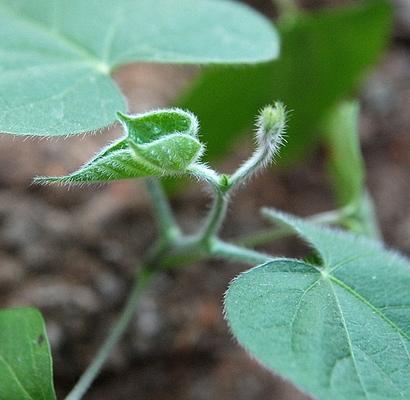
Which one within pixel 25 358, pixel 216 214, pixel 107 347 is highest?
pixel 216 214

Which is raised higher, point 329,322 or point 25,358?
point 329,322

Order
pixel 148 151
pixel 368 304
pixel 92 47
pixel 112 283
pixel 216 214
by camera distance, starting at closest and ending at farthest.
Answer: pixel 148 151
pixel 368 304
pixel 216 214
pixel 92 47
pixel 112 283

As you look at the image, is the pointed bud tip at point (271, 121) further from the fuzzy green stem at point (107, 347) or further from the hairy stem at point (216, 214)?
the fuzzy green stem at point (107, 347)

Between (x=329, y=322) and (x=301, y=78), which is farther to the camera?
(x=301, y=78)

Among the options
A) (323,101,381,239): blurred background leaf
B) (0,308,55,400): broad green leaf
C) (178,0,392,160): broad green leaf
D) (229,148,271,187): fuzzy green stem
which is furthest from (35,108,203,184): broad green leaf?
(178,0,392,160): broad green leaf

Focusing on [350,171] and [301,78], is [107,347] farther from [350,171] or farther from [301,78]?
[301,78]

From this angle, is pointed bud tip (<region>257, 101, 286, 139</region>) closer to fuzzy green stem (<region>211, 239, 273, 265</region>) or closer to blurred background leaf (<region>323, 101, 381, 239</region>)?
fuzzy green stem (<region>211, 239, 273, 265</region>)

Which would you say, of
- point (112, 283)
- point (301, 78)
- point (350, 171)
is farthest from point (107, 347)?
point (301, 78)
